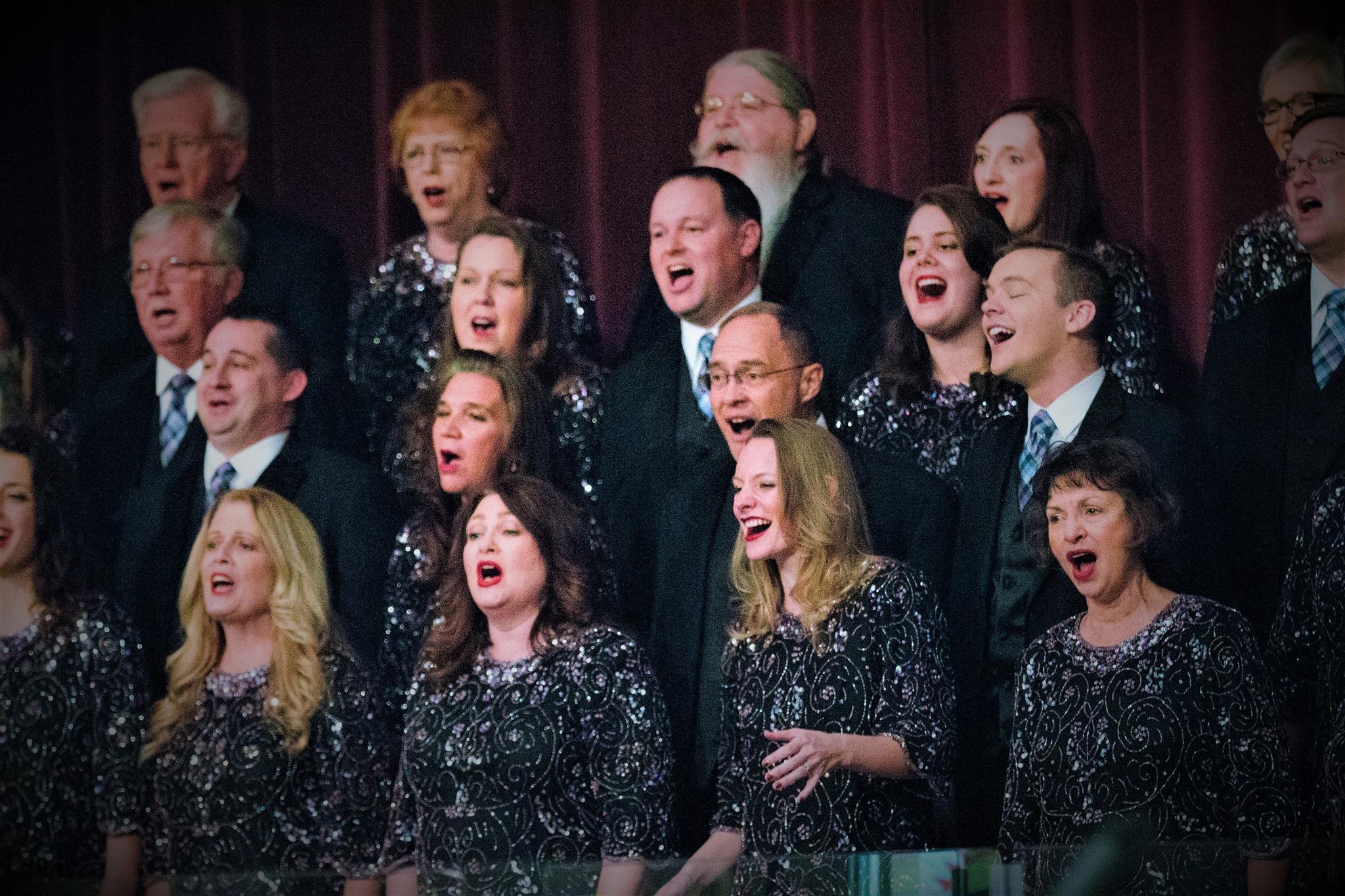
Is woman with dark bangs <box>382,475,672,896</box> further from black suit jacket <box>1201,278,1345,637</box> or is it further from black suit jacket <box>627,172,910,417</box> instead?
black suit jacket <box>1201,278,1345,637</box>

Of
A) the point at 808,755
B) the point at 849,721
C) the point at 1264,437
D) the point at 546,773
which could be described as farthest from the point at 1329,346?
the point at 546,773

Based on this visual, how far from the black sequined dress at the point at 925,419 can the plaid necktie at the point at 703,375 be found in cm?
39

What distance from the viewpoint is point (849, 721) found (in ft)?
15.1

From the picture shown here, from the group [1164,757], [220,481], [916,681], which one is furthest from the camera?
[220,481]

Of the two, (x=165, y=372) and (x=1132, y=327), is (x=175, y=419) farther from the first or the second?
(x=1132, y=327)

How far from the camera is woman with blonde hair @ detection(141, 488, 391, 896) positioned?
4.87 metres

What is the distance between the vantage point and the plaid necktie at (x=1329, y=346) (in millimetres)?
4805

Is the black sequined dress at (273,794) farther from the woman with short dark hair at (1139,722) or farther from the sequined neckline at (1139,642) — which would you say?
the sequined neckline at (1139,642)

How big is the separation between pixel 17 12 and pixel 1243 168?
13.0 ft

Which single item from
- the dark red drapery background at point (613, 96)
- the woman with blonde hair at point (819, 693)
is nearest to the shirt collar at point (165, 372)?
the dark red drapery background at point (613, 96)

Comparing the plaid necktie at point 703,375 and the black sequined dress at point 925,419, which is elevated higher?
the plaid necktie at point 703,375

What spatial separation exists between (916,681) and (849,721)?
8.5 inches

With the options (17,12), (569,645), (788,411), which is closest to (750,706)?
(569,645)

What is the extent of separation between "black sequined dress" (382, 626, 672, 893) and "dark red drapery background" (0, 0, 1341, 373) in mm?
1054
